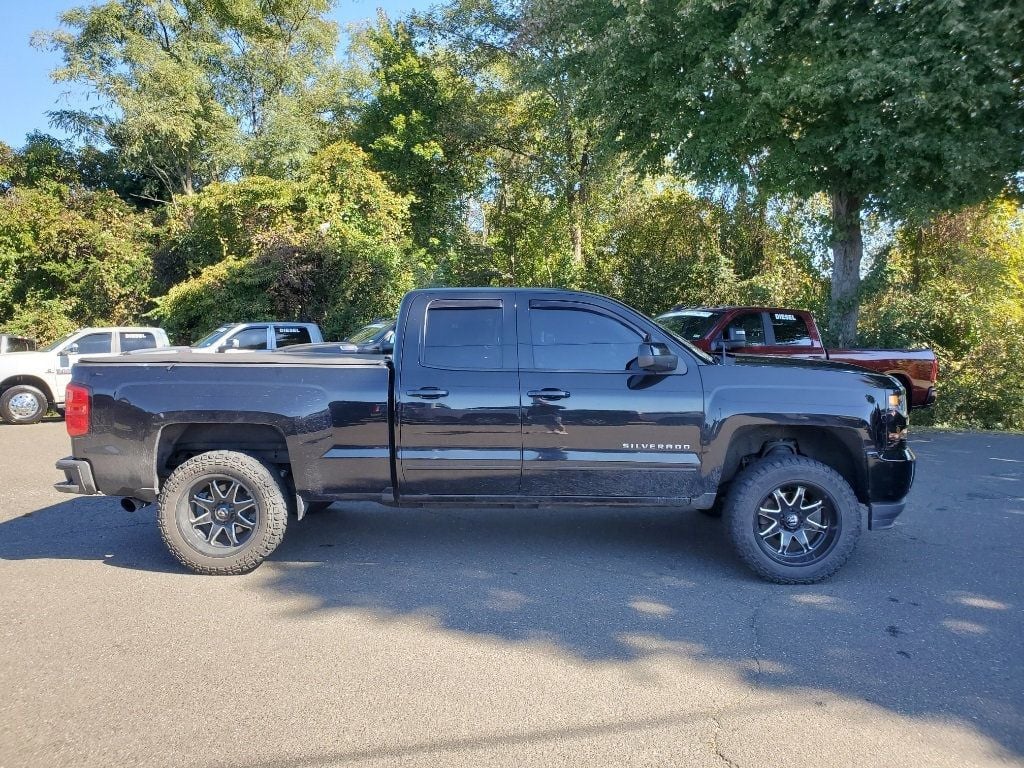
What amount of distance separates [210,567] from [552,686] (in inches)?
107

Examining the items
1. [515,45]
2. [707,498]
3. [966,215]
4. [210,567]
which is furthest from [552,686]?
[515,45]

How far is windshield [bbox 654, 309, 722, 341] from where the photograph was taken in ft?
36.9

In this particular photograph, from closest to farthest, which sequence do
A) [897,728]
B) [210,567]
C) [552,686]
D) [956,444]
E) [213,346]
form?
[897,728] → [552,686] → [210,567] → [956,444] → [213,346]

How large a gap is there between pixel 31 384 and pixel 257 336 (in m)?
4.14

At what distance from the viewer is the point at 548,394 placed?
5016 millimetres

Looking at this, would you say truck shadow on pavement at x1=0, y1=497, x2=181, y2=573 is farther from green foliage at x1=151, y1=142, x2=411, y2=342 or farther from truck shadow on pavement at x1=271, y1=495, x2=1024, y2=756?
green foliage at x1=151, y1=142, x2=411, y2=342

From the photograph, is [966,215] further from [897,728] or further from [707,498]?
[897,728]

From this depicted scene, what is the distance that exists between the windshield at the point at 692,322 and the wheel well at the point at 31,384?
428 inches

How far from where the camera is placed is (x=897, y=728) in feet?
10.5

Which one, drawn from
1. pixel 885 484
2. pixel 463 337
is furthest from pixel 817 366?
pixel 463 337

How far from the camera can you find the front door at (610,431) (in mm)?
5004

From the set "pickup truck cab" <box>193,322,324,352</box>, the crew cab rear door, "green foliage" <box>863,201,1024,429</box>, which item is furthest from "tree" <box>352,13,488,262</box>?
the crew cab rear door

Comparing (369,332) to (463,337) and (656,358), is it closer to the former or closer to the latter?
(463,337)

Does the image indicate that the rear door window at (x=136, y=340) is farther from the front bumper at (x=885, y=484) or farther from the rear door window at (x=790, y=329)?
the front bumper at (x=885, y=484)
